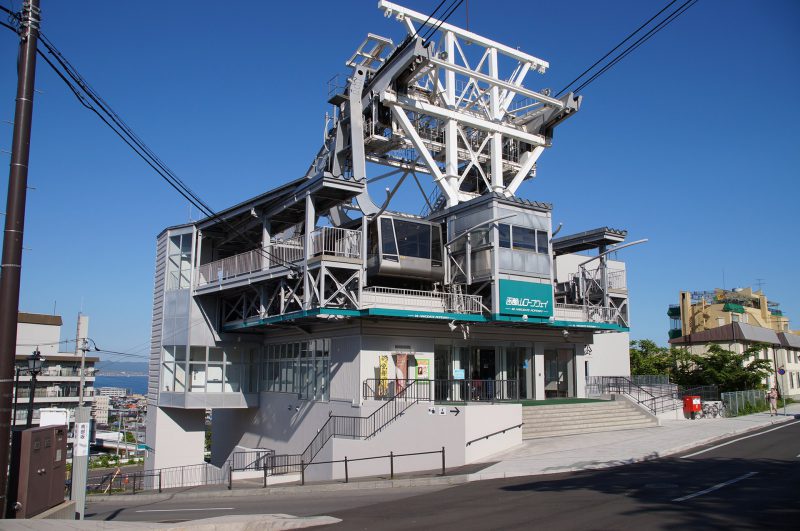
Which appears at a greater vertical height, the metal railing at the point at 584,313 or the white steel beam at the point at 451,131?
the white steel beam at the point at 451,131

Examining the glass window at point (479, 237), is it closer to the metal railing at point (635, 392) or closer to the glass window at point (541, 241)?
the glass window at point (541, 241)

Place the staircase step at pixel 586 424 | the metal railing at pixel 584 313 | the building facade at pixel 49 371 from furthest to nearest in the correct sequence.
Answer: the building facade at pixel 49 371
the metal railing at pixel 584 313
the staircase step at pixel 586 424

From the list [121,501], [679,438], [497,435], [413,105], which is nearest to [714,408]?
[679,438]

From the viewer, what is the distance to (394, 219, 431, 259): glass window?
2617 centimetres

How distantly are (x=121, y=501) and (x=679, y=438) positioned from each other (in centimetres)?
1991

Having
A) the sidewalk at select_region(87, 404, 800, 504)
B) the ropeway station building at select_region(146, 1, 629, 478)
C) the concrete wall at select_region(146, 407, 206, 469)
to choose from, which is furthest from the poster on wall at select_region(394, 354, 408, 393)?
the concrete wall at select_region(146, 407, 206, 469)

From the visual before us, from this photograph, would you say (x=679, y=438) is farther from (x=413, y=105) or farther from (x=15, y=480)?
(x=15, y=480)

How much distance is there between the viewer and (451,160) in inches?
1177

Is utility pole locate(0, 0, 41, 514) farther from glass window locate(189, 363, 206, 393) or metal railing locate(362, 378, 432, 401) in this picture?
glass window locate(189, 363, 206, 393)

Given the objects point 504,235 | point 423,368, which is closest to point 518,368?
point 423,368

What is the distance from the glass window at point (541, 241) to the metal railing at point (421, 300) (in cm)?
352

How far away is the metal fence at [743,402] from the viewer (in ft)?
111

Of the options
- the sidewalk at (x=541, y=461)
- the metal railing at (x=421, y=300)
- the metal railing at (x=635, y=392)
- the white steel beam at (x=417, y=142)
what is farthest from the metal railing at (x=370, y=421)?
the metal railing at (x=635, y=392)

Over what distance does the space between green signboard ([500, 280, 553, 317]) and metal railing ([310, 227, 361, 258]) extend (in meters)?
6.04
